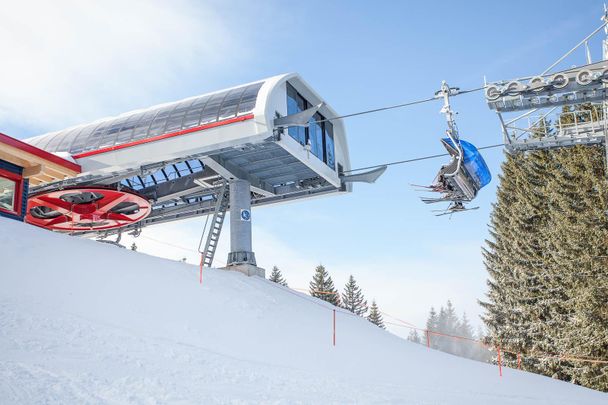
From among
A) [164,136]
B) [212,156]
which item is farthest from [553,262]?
[164,136]

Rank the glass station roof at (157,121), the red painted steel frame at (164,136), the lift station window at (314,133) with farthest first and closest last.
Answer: the lift station window at (314,133) → the glass station roof at (157,121) → the red painted steel frame at (164,136)

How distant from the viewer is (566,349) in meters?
27.2

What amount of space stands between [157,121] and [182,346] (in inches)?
559

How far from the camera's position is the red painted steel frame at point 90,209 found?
79.8ft

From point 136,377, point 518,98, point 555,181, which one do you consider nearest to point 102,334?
point 136,377

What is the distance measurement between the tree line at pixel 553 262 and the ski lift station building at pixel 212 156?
35.8ft

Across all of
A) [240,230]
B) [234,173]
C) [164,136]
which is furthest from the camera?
[234,173]

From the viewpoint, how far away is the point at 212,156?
21.6 meters

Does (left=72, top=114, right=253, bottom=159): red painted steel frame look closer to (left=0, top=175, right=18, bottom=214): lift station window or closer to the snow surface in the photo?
(left=0, top=175, right=18, bottom=214): lift station window

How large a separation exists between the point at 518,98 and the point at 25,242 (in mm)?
→ 12861

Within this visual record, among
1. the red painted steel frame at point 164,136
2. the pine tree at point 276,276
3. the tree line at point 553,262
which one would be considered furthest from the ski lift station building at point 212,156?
the pine tree at point 276,276

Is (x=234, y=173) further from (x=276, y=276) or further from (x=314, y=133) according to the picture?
(x=276, y=276)

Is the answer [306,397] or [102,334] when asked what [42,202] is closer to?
[102,334]

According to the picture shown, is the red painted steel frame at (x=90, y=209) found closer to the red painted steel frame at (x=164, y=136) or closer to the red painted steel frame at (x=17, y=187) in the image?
the red painted steel frame at (x=164, y=136)
